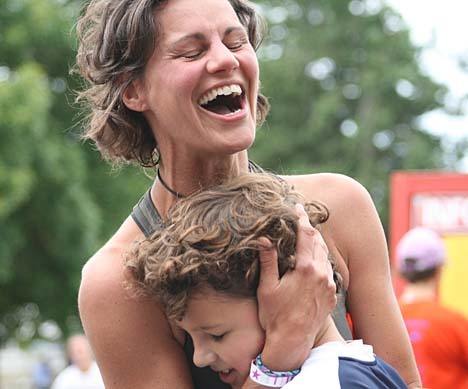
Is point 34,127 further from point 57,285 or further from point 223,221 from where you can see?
point 223,221

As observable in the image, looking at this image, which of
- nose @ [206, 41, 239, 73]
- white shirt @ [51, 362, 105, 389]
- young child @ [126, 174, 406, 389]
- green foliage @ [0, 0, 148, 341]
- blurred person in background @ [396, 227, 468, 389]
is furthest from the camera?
green foliage @ [0, 0, 148, 341]

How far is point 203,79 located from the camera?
2.71m

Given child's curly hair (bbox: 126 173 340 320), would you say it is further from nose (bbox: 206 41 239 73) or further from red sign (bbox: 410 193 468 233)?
red sign (bbox: 410 193 468 233)

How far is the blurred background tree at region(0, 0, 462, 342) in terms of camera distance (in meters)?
19.0

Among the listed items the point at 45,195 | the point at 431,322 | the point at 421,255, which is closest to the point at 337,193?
the point at 431,322

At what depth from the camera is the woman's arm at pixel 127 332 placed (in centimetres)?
282

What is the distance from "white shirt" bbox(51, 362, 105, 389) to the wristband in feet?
26.1

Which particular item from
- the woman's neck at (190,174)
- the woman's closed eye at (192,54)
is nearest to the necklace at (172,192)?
the woman's neck at (190,174)

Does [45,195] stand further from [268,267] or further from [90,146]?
[268,267]

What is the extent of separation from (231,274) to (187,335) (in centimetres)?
36

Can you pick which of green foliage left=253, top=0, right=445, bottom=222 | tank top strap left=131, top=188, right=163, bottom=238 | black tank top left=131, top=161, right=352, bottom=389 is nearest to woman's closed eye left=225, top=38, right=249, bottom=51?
black tank top left=131, top=161, right=352, bottom=389

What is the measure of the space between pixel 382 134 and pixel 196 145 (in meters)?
35.6

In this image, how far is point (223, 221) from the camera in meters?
2.52

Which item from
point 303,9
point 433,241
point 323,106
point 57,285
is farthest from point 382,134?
point 433,241
